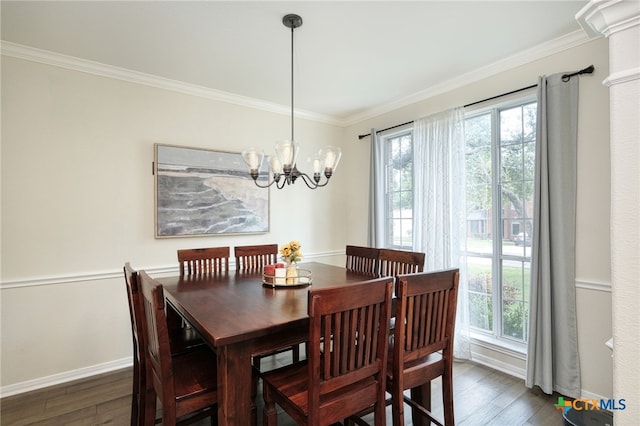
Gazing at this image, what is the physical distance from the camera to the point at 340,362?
1394mm

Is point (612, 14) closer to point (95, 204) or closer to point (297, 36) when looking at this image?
point (297, 36)

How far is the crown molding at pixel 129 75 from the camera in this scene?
2.53 meters

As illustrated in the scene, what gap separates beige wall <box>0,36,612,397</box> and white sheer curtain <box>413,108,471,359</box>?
0.27 meters

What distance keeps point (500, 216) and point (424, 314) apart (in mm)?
1754

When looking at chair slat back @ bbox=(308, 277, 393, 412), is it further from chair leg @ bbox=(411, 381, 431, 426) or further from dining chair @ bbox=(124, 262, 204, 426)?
dining chair @ bbox=(124, 262, 204, 426)

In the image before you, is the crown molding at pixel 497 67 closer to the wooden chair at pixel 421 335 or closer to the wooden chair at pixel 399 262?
the wooden chair at pixel 399 262

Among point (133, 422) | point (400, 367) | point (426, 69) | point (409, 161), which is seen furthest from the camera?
point (409, 161)

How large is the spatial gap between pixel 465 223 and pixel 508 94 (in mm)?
1208

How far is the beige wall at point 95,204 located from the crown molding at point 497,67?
0.17 ft

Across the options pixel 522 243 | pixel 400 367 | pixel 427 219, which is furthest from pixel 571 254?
pixel 400 367

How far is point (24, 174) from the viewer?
2.55m

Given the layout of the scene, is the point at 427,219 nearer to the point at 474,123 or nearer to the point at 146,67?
the point at 474,123

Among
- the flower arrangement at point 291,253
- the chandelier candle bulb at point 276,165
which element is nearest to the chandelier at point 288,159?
the chandelier candle bulb at point 276,165
